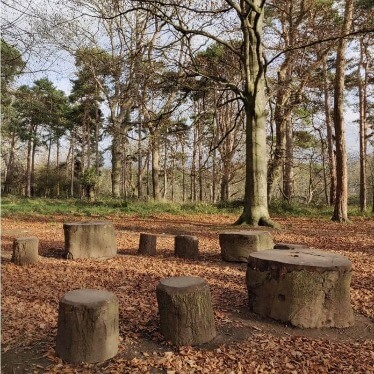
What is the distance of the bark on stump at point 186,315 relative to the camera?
138 inches

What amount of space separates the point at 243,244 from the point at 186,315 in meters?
3.41

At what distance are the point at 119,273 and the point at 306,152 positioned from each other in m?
22.6

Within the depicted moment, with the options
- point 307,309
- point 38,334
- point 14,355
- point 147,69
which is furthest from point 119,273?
point 147,69

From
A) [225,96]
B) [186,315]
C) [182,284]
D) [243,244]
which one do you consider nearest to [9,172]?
[225,96]

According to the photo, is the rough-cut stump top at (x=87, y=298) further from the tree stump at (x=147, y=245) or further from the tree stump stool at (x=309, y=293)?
the tree stump at (x=147, y=245)

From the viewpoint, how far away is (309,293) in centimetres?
397

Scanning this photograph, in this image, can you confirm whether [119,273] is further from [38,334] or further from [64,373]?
[64,373]

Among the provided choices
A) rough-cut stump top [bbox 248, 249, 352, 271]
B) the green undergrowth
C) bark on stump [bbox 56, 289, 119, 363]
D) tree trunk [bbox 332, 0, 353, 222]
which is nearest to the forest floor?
bark on stump [bbox 56, 289, 119, 363]

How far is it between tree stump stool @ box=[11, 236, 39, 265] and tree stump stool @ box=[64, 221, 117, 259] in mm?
682

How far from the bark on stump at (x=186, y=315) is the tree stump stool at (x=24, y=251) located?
3827mm

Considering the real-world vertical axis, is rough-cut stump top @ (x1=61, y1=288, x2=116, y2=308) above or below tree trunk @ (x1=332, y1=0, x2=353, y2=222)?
below

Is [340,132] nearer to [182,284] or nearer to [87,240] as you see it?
[87,240]

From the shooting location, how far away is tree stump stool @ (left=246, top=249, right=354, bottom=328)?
13.0ft

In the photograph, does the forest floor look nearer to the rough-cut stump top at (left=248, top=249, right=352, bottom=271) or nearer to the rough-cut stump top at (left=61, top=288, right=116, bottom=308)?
the rough-cut stump top at (left=61, top=288, right=116, bottom=308)
